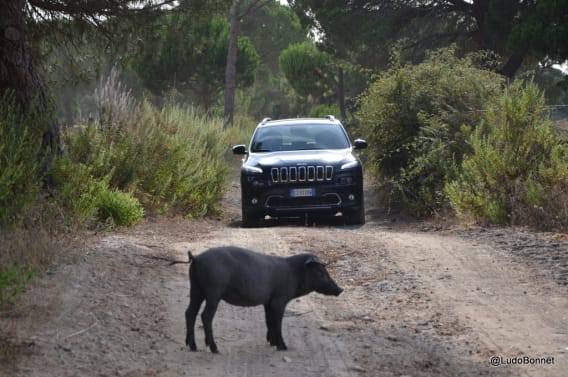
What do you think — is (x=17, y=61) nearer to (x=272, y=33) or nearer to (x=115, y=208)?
(x=115, y=208)

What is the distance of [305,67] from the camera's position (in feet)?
183

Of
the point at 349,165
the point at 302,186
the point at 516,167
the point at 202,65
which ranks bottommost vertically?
the point at 302,186

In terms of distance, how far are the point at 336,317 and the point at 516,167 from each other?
6.39 m

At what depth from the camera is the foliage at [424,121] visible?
16750mm

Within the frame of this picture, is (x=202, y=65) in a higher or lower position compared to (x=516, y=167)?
higher

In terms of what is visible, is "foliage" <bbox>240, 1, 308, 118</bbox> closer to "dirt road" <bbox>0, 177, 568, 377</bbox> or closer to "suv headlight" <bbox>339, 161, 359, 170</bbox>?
"suv headlight" <bbox>339, 161, 359, 170</bbox>

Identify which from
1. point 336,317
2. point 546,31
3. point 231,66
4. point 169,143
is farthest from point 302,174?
point 231,66

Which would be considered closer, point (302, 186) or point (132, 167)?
point (132, 167)

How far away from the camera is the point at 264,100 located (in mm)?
85438

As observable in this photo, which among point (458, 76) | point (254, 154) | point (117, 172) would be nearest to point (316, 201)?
point (254, 154)

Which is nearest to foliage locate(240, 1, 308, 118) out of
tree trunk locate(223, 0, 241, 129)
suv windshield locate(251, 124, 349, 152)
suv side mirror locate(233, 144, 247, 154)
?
tree trunk locate(223, 0, 241, 129)

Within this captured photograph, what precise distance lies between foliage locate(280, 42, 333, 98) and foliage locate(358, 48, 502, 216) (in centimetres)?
3597

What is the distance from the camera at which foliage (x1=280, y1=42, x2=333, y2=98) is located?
55594mm

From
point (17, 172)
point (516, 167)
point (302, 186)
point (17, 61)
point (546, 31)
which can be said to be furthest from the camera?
point (546, 31)
